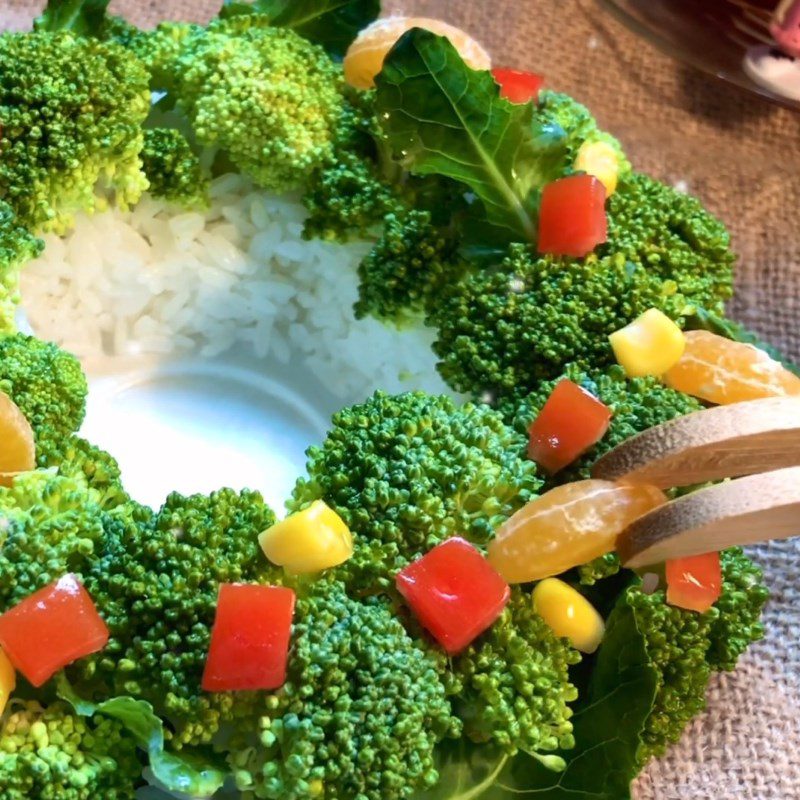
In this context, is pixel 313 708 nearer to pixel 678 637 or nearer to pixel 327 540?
pixel 327 540

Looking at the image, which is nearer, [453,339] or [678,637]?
[678,637]

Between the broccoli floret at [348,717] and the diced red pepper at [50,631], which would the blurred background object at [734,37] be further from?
the diced red pepper at [50,631]

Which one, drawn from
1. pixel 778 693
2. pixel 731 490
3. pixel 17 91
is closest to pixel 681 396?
pixel 731 490

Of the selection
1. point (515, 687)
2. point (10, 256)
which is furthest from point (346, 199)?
point (515, 687)

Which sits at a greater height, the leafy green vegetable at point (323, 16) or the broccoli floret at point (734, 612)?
the leafy green vegetable at point (323, 16)

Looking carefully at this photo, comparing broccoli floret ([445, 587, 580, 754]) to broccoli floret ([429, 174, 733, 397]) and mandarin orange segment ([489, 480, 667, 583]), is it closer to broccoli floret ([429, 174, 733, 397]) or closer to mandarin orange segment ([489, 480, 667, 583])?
mandarin orange segment ([489, 480, 667, 583])

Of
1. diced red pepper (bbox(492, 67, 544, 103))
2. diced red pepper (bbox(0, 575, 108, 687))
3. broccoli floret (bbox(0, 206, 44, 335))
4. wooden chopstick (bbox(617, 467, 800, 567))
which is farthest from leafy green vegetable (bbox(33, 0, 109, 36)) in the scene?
wooden chopstick (bbox(617, 467, 800, 567))

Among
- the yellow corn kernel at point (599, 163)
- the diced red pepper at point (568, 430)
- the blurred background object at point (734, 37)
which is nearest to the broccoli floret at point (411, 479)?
the diced red pepper at point (568, 430)
